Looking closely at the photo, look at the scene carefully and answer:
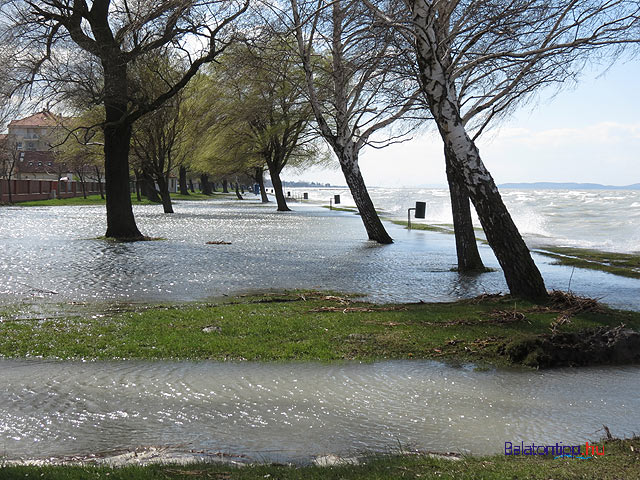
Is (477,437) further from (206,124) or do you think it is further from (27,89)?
(206,124)

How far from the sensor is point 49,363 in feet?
20.2

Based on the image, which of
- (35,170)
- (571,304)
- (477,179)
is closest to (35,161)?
(35,170)

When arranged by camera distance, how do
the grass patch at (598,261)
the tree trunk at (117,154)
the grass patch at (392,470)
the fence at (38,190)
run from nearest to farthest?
the grass patch at (392,470)
the grass patch at (598,261)
the tree trunk at (117,154)
the fence at (38,190)

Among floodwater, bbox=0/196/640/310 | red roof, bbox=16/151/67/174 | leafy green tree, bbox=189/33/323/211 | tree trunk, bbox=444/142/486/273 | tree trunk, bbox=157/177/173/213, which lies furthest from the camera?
red roof, bbox=16/151/67/174

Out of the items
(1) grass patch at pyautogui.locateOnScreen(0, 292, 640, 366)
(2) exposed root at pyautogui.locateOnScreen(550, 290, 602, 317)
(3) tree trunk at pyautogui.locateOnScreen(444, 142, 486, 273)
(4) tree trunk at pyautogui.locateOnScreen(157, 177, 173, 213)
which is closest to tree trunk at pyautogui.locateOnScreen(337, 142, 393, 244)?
(3) tree trunk at pyautogui.locateOnScreen(444, 142, 486, 273)

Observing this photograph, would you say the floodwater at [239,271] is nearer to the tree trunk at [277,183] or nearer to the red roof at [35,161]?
the tree trunk at [277,183]

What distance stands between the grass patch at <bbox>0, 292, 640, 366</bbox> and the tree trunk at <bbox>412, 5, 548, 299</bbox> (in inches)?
22.8

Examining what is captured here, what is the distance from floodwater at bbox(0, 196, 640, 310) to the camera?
1037 centimetres

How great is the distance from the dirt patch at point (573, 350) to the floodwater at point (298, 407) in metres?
0.24

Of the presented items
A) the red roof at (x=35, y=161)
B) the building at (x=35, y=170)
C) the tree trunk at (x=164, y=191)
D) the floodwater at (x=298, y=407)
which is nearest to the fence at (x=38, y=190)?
the building at (x=35, y=170)

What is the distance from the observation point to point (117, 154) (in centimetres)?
1909

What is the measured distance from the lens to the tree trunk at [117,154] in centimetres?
1750

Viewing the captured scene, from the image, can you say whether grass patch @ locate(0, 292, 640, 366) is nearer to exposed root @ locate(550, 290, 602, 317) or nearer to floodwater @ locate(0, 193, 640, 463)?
exposed root @ locate(550, 290, 602, 317)

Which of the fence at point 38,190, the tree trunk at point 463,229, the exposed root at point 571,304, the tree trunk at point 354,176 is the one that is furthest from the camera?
the fence at point 38,190
